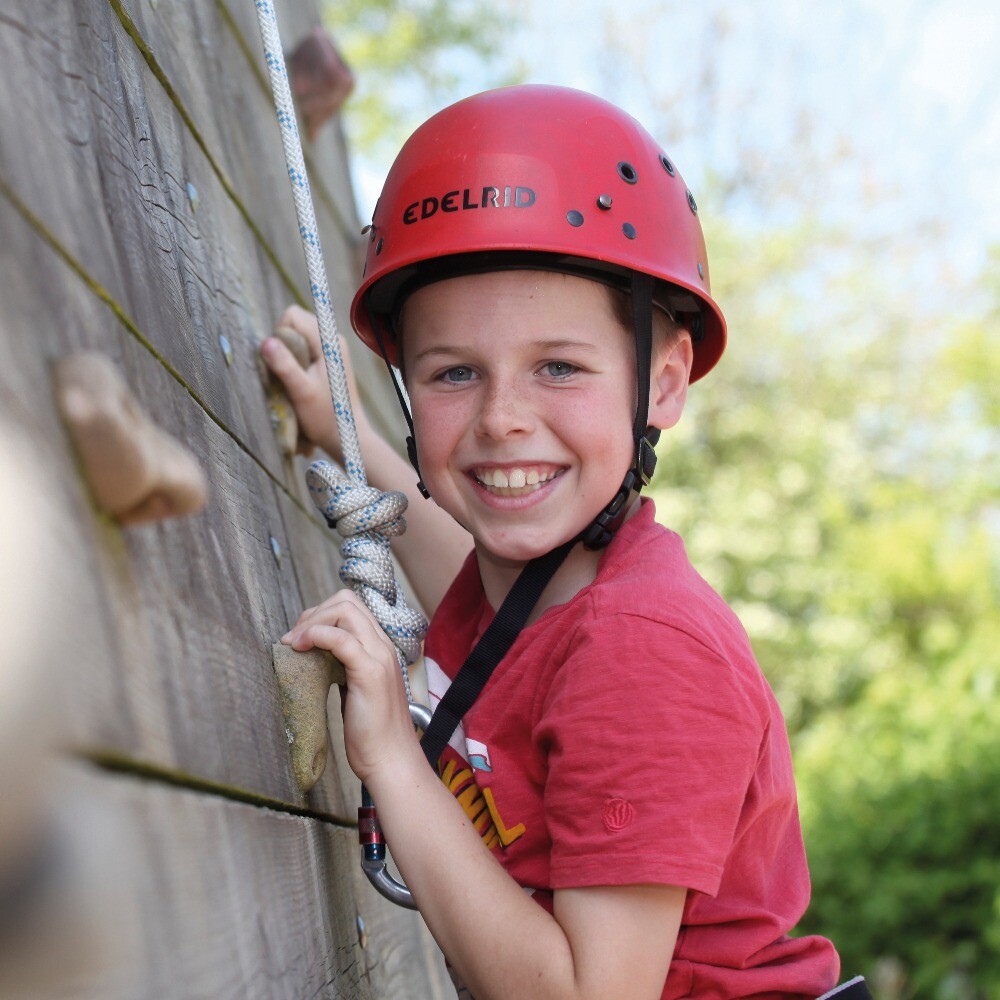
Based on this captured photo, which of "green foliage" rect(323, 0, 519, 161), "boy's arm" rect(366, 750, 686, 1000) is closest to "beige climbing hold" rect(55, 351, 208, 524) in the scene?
"boy's arm" rect(366, 750, 686, 1000)

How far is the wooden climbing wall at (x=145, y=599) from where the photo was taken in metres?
0.85

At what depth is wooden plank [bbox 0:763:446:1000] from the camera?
0.84m

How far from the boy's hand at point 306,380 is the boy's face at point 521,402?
0.30m

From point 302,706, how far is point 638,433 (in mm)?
816

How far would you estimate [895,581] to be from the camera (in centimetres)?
1114

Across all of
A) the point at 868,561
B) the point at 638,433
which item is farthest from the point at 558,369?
the point at 868,561

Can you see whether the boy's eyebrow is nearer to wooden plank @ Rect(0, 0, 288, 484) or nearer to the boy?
the boy

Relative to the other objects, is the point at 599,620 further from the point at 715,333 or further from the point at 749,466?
the point at 749,466

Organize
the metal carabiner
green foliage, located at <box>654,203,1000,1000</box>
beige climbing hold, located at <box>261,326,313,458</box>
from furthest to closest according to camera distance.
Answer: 1. green foliage, located at <box>654,203,1000,1000</box>
2. beige climbing hold, located at <box>261,326,313,458</box>
3. the metal carabiner

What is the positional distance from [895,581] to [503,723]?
9.90 m

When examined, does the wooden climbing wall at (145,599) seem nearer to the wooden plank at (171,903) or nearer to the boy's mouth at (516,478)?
the wooden plank at (171,903)

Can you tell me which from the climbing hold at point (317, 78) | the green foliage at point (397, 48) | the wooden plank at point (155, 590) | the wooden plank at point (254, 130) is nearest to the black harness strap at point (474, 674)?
the wooden plank at point (155, 590)

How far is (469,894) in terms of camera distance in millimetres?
1692

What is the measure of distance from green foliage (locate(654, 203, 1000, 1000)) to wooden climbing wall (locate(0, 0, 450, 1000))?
481cm
